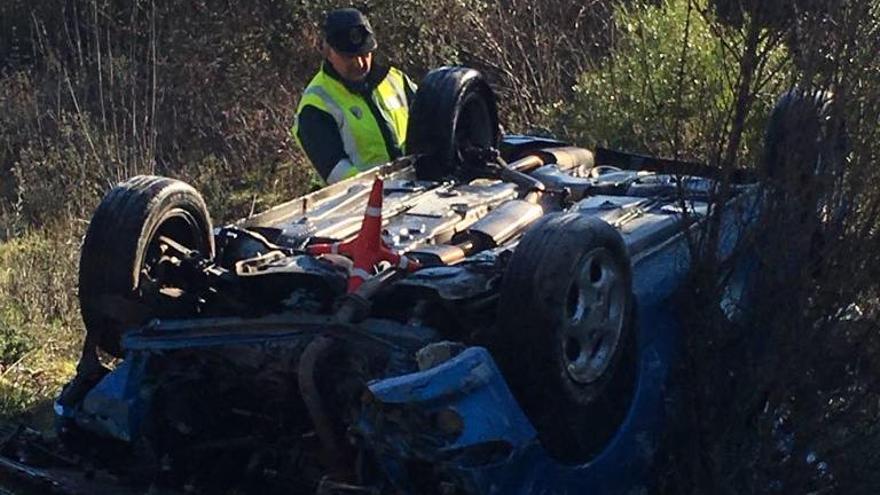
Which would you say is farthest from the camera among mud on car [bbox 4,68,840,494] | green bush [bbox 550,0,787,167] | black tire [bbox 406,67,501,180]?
green bush [bbox 550,0,787,167]

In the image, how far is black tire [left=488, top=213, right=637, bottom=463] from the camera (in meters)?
4.34

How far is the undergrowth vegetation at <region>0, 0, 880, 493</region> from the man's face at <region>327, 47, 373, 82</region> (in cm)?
159

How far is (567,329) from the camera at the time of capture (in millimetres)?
4426

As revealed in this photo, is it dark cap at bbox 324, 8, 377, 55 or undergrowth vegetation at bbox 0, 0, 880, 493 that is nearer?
undergrowth vegetation at bbox 0, 0, 880, 493

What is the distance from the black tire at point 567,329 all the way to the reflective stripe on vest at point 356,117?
294 centimetres

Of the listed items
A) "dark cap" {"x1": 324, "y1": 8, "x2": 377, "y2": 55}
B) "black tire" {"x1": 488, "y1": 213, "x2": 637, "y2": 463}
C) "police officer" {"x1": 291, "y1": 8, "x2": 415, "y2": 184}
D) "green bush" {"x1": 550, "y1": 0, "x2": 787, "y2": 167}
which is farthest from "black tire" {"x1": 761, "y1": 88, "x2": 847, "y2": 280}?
"dark cap" {"x1": 324, "y1": 8, "x2": 377, "y2": 55}

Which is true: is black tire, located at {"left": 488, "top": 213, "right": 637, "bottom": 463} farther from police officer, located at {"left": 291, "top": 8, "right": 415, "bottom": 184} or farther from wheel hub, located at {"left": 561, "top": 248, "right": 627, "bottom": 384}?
police officer, located at {"left": 291, "top": 8, "right": 415, "bottom": 184}

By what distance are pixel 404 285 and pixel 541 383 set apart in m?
0.59

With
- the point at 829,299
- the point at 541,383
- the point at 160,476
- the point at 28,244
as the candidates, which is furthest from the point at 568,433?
the point at 28,244

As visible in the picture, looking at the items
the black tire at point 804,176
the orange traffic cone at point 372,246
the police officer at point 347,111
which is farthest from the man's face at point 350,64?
the black tire at point 804,176

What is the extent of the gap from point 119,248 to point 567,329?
5.28ft

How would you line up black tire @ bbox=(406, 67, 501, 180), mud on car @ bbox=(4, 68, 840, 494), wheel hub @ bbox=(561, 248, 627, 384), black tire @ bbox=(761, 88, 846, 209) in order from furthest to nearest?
black tire @ bbox=(406, 67, 501, 180), black tire @ bbox=(761, 88, 846, 209), wheel hub @ bbox=(561, 248, 627, 384), mud on car @ bbox=(4, 68, 840, 494)

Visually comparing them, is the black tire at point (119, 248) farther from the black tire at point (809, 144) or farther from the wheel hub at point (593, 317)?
the black tire at point (809, 144)

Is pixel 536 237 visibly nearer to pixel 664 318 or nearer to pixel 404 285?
pixel 404 285
